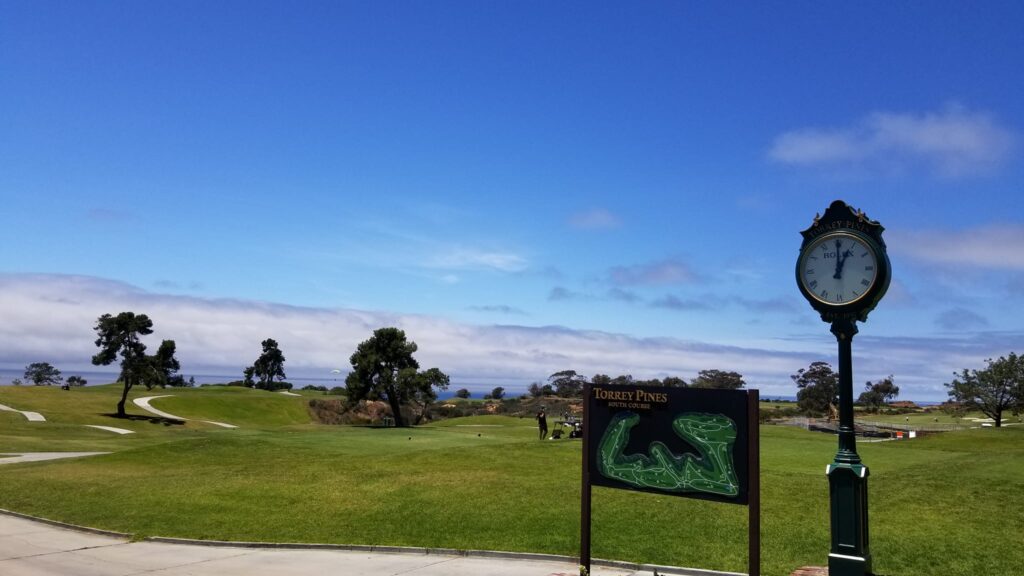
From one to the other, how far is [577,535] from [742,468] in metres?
5.17

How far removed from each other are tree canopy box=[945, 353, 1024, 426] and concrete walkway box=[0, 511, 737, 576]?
209 ft

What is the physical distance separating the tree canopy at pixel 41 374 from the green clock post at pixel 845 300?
17914cm

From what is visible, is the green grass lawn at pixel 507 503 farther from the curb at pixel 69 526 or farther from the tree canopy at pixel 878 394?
the tree canopy at pixel 878 394

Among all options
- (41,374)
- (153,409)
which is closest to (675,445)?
(153,409)

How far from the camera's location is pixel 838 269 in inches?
458

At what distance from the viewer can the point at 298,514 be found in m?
18.2

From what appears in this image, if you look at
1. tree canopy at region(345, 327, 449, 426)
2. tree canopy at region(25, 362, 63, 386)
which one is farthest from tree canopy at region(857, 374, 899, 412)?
tree canopy at region(25, 362, 63, 386)

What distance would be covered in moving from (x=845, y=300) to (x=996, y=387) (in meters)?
65.5

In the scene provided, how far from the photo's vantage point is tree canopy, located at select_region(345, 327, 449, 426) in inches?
2360

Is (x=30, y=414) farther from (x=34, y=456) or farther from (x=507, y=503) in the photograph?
(x=507, y=503)

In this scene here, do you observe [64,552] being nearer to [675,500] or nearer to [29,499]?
[29,499]

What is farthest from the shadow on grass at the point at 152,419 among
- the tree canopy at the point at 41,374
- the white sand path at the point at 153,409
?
the tree canopy at the point at 41,374

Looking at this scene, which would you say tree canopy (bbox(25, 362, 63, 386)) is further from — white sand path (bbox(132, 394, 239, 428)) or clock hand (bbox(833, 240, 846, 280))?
clock hand (bbox(833, 240, 846, 280))

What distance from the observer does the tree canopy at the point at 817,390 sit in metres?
112
